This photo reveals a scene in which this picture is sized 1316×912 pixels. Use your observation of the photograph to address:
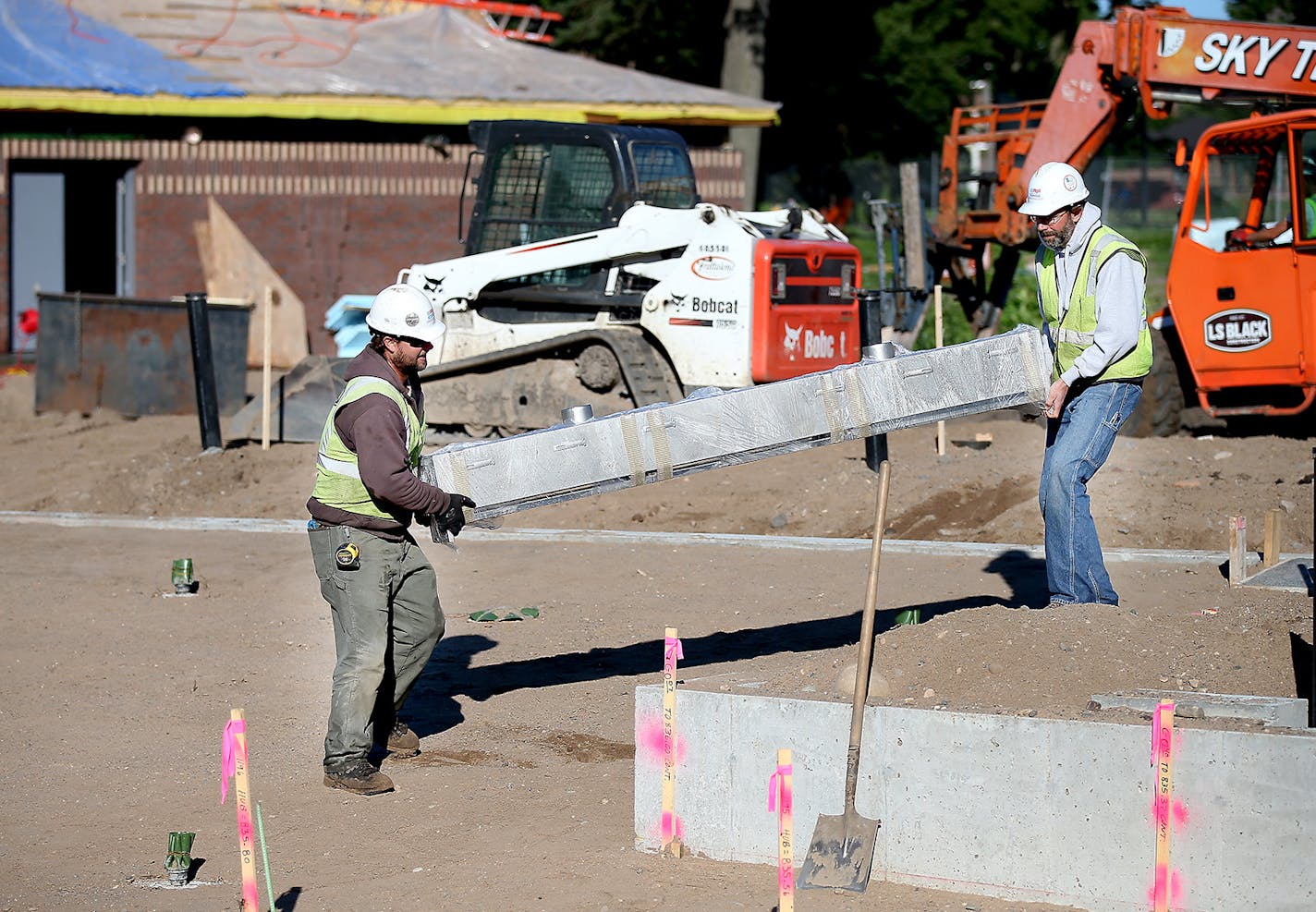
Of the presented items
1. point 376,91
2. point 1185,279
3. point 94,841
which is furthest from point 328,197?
point 94,841

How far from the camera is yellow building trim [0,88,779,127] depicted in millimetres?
22125

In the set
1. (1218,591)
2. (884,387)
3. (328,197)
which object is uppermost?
(328,197)

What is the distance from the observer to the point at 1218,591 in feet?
27.5

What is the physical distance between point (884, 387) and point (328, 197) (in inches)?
696

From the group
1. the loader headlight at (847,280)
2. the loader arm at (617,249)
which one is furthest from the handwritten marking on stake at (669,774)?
the loader headlight at (847,280)

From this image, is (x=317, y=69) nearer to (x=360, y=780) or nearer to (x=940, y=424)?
(x=940, y=424)

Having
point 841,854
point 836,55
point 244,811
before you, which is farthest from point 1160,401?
point 836,55

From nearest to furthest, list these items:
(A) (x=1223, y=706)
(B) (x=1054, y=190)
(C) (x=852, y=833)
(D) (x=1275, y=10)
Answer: (C) (x=852, y=833)
(A) (x=1223, y=706)
(B) (x=1054, y=190)
(D) (x=1275, y=10)

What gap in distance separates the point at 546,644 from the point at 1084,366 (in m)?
3.22

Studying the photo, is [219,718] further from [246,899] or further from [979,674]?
[979,674]

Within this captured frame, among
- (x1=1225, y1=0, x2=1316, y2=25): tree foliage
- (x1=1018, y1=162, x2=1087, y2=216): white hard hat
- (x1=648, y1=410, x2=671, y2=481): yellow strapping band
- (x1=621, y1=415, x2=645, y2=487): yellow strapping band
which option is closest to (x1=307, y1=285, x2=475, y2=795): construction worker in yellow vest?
(x1=621, y1=415, x2=645, y2=487): yellow strapping band

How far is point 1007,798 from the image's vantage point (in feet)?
17.1

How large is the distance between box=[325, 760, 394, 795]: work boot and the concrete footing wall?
3.93 ft

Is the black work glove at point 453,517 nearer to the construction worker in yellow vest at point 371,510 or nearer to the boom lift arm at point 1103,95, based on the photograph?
the construction worker in yellow vest at point 371,510
